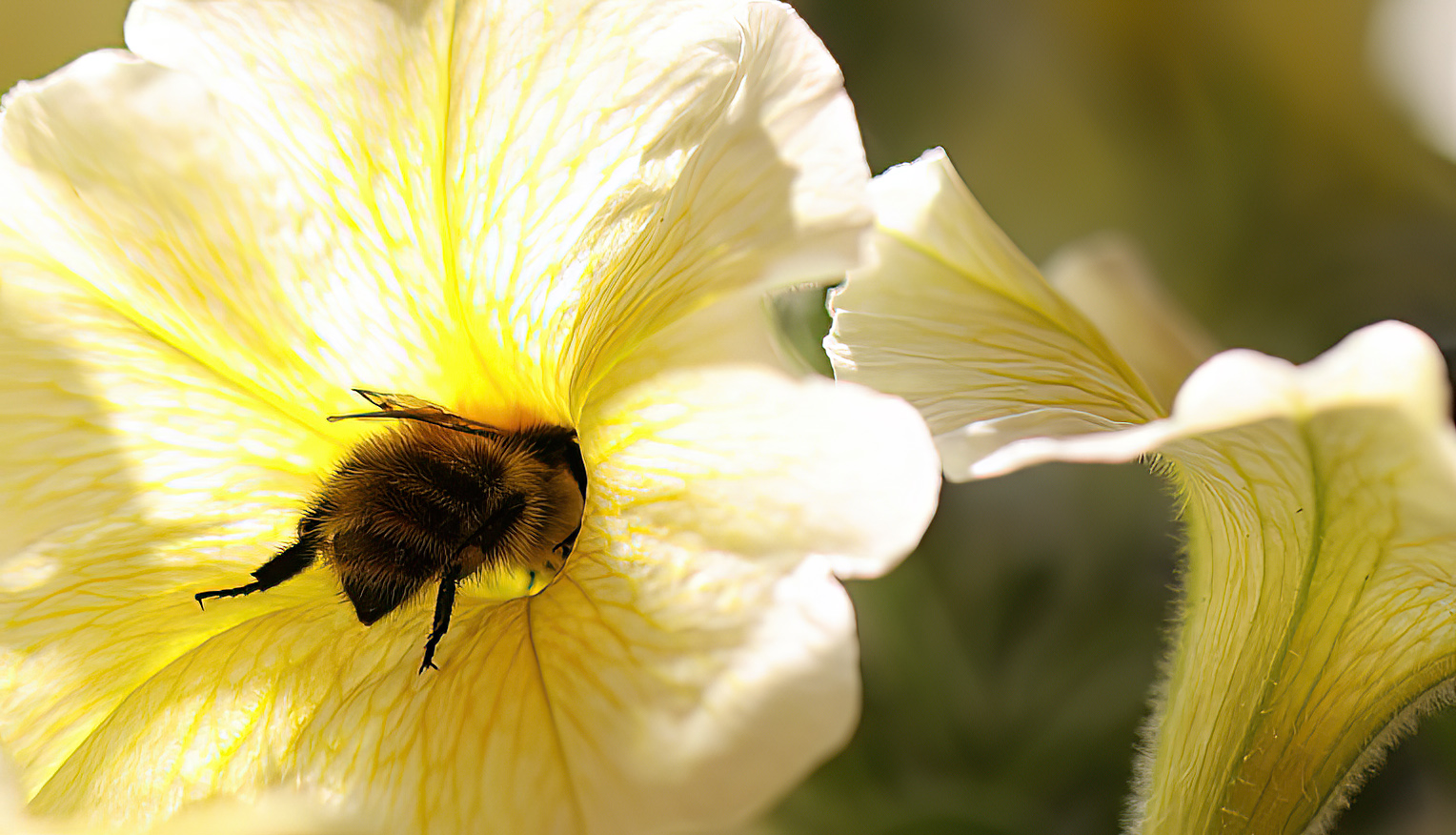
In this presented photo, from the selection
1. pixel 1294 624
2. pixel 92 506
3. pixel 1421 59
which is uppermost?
pixel 1421 59

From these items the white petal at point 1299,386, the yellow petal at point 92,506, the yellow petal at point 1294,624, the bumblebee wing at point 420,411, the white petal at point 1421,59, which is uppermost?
the white petal at point 1421,59

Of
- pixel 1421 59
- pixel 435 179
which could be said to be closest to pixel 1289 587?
pixel 435 179

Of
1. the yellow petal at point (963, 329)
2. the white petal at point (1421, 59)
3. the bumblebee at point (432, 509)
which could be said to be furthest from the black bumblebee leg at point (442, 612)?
the white petal at point (1421, 59)

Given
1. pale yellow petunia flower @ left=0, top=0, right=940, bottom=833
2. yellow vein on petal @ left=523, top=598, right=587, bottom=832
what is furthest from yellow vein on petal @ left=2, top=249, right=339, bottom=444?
yellow vein on petal @ left=523, top=598, right=587, bottom=832

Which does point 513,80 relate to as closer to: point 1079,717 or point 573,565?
point 573,565

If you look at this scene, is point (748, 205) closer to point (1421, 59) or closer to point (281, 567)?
point (281, 567)

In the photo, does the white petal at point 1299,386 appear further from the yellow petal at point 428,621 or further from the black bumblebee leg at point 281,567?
the black bumblebee leg at point 281,567

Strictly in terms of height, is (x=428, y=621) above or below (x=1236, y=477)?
below
